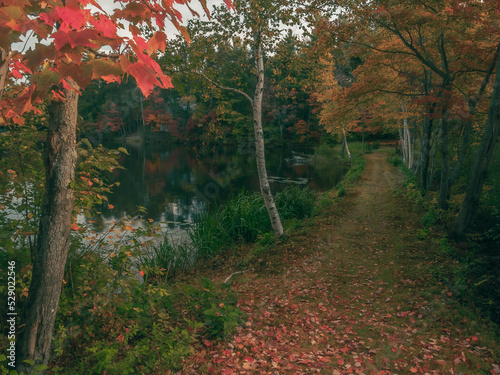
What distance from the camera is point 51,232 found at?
92.7 inches

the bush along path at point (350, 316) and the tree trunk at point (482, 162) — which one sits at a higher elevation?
the tree trunk at point (482, 162)

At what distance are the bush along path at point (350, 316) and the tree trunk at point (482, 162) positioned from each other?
84 centimetres

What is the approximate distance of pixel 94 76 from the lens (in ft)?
4.69

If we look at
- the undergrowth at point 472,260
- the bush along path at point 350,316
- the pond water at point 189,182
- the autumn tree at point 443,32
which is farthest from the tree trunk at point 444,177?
the pond water at point 189,182

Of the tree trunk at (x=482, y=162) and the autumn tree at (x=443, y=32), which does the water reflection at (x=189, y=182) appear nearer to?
the autumn tree at (x=443, y=32)

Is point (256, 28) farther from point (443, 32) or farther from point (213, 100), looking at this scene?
point (213, 100)

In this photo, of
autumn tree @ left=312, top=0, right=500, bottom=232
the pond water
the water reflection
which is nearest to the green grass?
the pond water

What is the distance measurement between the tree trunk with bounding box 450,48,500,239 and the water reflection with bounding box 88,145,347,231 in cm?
640

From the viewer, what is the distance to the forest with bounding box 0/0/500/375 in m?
2.30

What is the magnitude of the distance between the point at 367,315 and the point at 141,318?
130 inches

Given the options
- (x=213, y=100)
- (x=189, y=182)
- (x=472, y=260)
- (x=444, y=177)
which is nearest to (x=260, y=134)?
(x=472, y=260)

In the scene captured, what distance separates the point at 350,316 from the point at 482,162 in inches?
160

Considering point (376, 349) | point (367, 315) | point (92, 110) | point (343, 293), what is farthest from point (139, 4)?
point (92, 110)

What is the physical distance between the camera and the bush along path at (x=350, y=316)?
135 inches
